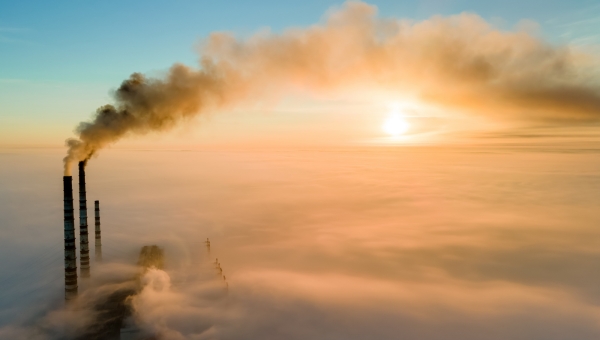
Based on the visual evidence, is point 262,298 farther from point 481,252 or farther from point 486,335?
point 481,252

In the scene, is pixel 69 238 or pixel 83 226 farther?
pixel 83 226

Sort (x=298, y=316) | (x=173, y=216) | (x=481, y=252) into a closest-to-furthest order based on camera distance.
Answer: (x=298, y=316) → (x=481, y=252) → (x=173, y=216)

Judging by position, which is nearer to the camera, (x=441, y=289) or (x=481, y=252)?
(x=441, y=289)

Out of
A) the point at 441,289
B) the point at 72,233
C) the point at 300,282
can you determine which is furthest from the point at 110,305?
the point at 441,289

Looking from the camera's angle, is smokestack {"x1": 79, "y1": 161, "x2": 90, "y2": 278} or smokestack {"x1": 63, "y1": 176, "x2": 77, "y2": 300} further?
smokestack {"x1": 79, "y1": 161, "x2": 90, "y2": 278}

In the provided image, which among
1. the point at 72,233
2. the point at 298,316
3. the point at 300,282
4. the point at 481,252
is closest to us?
the point at 72,233

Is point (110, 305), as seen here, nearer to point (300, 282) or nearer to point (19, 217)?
point (300, 282)

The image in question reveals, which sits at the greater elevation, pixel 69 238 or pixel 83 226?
pixel 83 226

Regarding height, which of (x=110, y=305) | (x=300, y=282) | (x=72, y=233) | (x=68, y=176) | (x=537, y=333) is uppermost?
(x=68, y=176)

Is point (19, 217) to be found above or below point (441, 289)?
above

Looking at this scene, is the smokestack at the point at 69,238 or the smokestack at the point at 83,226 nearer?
the smokestack at the point at 69,238
